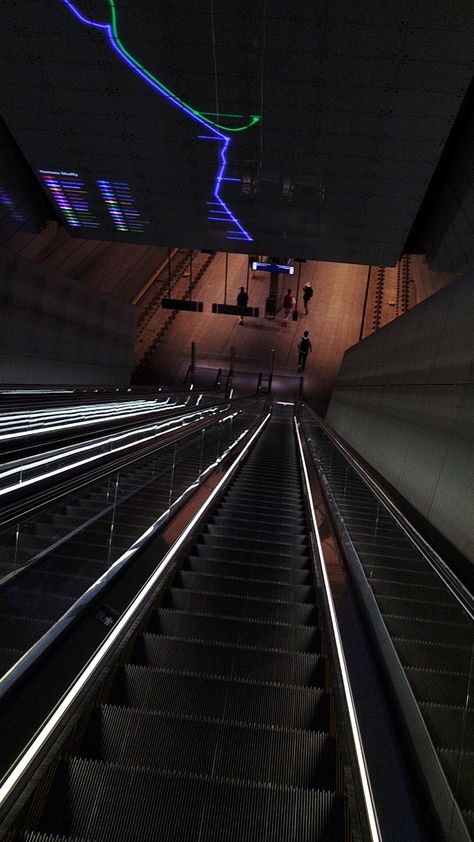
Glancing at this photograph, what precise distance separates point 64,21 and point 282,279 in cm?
2982

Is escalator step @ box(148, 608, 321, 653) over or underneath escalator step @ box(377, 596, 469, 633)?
underneath

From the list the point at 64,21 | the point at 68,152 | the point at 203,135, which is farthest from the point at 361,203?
the point at 64,21

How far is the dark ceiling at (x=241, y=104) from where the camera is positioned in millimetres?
8547

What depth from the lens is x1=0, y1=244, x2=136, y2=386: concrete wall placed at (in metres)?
14.2

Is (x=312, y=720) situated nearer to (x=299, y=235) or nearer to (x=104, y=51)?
(x=104, y=51)

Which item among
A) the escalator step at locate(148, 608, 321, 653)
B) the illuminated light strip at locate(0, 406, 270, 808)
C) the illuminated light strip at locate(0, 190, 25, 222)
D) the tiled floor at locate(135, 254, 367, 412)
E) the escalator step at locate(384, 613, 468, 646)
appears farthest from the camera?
the tiled floor at locate(135, 254, 367, 412)

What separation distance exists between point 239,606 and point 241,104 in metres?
8.77

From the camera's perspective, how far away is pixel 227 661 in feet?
11.1

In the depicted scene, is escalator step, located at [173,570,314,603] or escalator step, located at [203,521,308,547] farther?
escalator step, located at [203,521,308,547]

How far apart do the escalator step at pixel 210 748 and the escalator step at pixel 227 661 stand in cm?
66

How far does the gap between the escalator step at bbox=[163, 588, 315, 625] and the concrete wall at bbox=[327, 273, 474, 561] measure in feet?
4.96

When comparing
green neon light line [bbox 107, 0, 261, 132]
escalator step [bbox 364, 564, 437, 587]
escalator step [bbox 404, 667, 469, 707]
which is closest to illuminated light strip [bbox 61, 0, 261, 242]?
green neon light line [bbox 107, 0, 261, 132]

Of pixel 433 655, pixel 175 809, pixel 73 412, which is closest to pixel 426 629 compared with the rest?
pixel 433 655

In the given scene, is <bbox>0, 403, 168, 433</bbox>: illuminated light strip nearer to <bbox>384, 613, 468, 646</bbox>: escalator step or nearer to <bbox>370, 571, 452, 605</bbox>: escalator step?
<bbox>370, 571, 452, 605</bbox>: escalator step
